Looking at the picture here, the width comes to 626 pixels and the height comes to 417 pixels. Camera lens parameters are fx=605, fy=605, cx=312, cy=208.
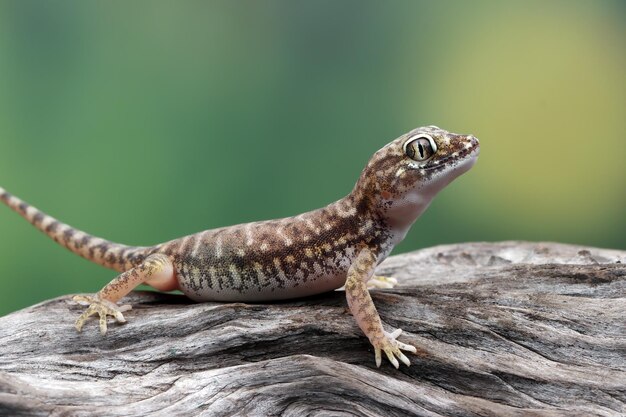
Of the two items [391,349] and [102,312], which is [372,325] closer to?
[391,349]

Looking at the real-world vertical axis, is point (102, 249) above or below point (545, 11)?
below

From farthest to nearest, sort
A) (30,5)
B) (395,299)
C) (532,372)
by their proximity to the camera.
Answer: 1. (30,5)
2. (395,299)
3. (532,372)

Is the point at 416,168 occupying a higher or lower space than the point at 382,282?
higher

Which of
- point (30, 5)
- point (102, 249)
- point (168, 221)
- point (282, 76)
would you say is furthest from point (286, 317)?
point (30, 5)

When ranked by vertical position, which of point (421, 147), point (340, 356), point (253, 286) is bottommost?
point (340, 356)

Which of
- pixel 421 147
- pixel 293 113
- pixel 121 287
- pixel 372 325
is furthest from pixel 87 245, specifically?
pixel 293 113

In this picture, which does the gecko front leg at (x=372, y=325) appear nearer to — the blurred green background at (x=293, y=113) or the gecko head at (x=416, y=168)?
the gecko head at (x=416, y=168)

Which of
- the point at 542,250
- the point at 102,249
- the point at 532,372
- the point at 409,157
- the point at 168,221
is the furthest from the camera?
the point at 168,221

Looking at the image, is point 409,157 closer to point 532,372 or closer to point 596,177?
point 532,372
